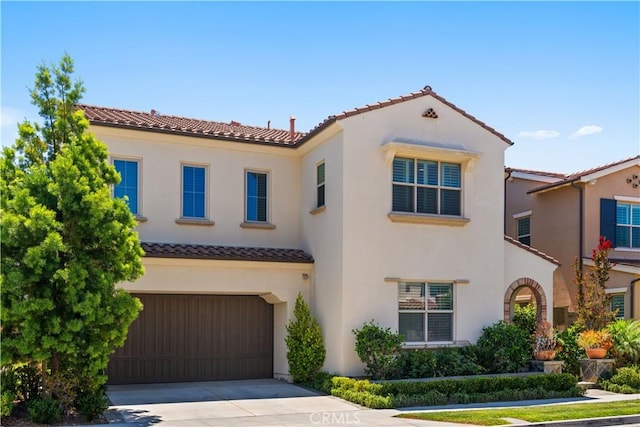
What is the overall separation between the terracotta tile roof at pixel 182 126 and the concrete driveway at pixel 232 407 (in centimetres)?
624

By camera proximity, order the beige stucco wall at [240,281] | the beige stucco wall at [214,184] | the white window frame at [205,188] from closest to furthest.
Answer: the beige stucco wall at [240,281]
the beige stucco wall at [214,184]
the white window frame at [205,188]

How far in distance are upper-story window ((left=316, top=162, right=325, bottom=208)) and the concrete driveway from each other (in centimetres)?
464

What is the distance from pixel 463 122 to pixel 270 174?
523 cm

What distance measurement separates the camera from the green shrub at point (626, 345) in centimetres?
1736

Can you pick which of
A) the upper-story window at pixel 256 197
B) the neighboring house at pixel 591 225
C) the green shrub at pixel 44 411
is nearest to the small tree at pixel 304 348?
the upper-story window at pixel 256 197

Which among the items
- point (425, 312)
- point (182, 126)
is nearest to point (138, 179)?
point (182, 126)

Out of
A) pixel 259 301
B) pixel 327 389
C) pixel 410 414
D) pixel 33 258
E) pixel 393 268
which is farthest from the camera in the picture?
pixel 259 301

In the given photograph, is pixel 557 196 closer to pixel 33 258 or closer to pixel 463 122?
pixel 463 122

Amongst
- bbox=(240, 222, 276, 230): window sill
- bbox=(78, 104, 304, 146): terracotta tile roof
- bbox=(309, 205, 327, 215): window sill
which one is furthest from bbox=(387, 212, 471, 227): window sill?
bbox=(78, 104, 304, 146): terracotta tile roof

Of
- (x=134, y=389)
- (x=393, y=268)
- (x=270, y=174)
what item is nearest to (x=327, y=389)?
(x=393, y=268)

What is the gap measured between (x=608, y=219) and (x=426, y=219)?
841 centimetres

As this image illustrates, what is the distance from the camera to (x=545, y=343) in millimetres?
17062

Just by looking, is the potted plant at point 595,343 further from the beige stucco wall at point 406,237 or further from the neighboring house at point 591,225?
the neighboring house at point 591,225

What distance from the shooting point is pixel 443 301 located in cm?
1719
